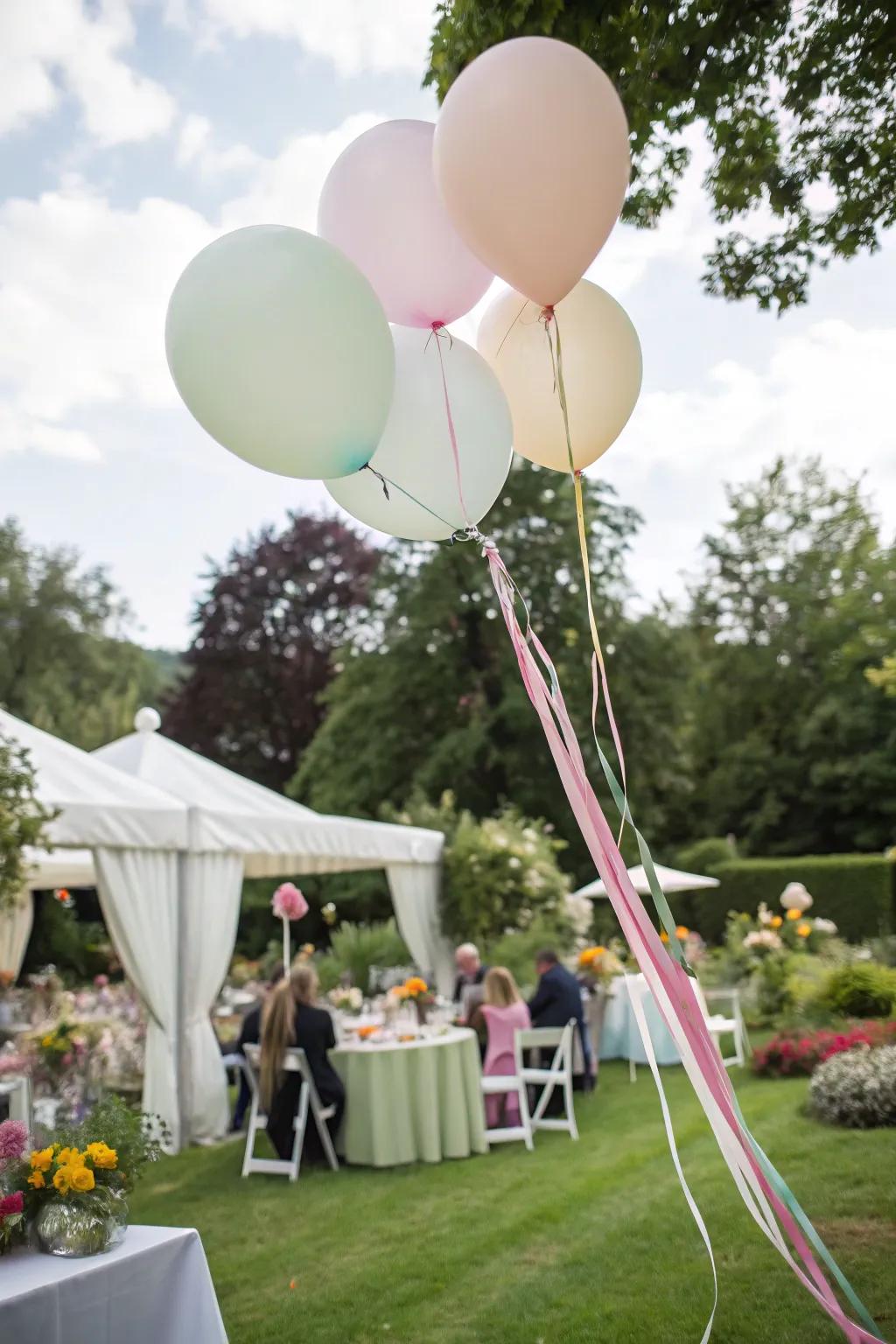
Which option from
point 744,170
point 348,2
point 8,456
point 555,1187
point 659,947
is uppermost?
point 8,456

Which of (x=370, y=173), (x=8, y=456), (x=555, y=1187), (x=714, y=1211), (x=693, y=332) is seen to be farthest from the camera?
(x=8, y=456)

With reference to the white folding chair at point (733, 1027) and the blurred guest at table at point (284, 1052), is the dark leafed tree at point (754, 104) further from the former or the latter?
Result: the white folding chair at point (733, 1027)

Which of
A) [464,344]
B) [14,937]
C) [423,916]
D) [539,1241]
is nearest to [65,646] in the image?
[14,937]

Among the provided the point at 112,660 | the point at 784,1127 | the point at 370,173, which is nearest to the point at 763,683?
the point at 112,660

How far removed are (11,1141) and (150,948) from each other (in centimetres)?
471

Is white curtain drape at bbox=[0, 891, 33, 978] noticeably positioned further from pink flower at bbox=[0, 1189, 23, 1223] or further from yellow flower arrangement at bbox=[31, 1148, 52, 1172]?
pink flower at bbox=[0, 1189, 23, 1223]

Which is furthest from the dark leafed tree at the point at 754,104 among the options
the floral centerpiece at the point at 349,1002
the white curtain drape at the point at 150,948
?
the floral centerpiece at the point at 349,1002

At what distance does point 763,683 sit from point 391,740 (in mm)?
11213

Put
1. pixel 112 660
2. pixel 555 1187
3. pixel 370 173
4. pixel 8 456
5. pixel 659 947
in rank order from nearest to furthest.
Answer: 1. pixel 659 947
2. pixel 370 173
3. pixel 555 1187
4. pixel 8 456
5. pixel 112 660

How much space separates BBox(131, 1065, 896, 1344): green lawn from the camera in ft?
13.4

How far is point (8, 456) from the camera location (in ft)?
80.1

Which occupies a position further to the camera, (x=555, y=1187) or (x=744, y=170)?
(x=555, y=1187)

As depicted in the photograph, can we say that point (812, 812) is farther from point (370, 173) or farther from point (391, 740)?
point (370, 173)

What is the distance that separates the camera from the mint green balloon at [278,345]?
2920mm
